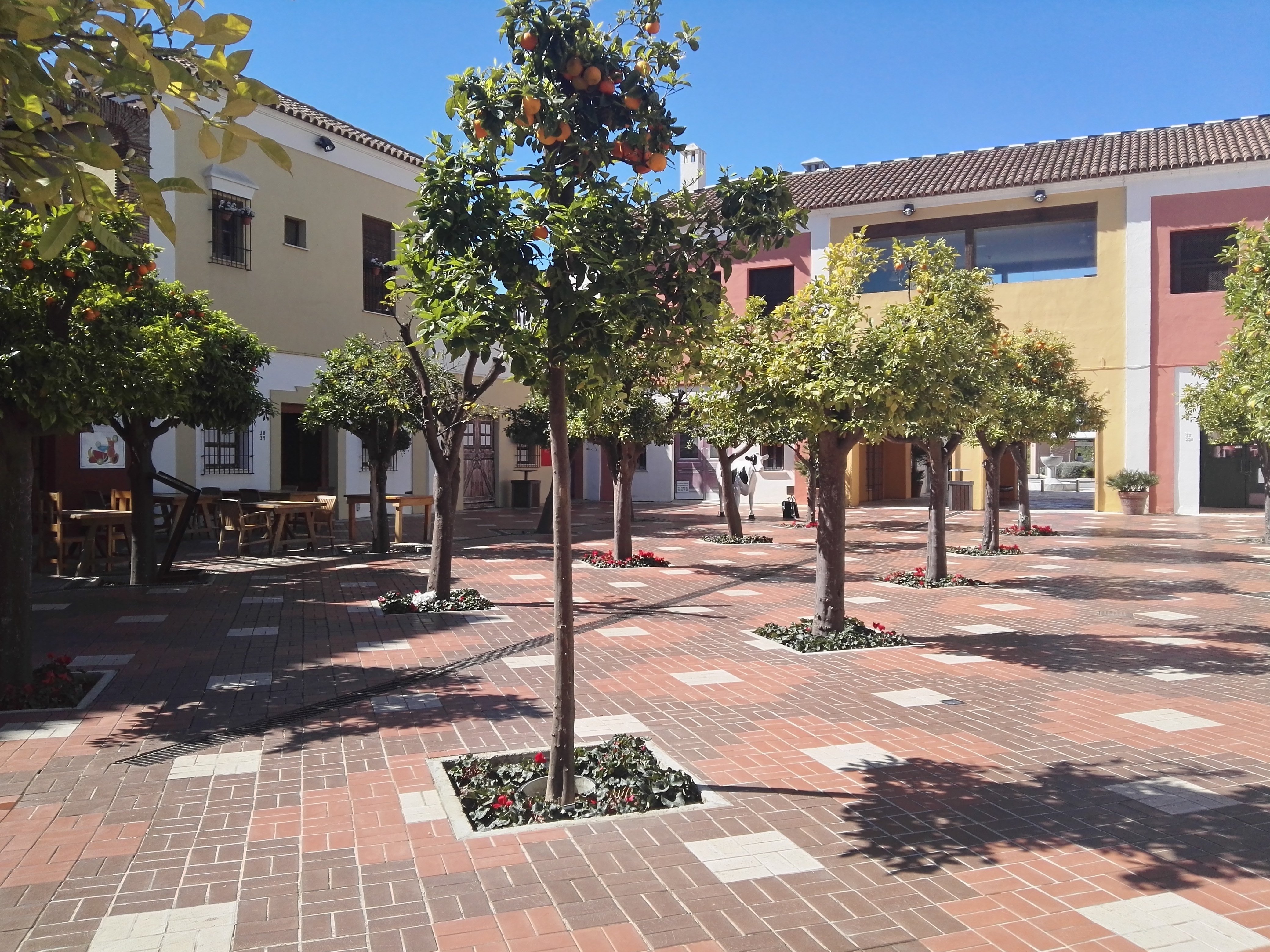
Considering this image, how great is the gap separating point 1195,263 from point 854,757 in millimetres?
22181

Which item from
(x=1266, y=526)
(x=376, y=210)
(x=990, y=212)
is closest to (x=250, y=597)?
(x=376, y=210)

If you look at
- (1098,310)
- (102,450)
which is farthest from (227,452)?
(1098,310)

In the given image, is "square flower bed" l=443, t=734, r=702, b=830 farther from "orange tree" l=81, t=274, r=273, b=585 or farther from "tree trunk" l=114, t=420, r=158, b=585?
"tree trunk" l=114, t=420, r=158, b=585

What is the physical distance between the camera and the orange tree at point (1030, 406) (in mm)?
13773

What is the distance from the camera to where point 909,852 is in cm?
393

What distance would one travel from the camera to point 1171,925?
3.33m

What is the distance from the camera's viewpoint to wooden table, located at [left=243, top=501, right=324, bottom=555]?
14.0 meters

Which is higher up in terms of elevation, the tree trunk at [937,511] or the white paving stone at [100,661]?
the tree trunk at [937,511]

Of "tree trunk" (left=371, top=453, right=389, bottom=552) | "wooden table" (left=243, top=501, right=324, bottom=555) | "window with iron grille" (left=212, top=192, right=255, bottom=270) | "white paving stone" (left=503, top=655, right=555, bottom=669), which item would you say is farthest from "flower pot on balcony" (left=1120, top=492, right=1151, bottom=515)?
"window with iron grille" (left=212, top=192, right=255, bottom=270)

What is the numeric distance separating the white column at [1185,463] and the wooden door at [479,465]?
1646cm

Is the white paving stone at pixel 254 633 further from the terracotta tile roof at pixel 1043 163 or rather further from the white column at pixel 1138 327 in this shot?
the white column at pixel 1138 327

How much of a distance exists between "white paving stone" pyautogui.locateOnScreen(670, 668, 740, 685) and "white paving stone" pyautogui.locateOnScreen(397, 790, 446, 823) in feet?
8.50

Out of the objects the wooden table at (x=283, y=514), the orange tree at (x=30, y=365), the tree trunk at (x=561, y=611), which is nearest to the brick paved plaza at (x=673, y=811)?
the tree trunk at (x=561, y=611)

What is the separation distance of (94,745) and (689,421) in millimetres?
9899
